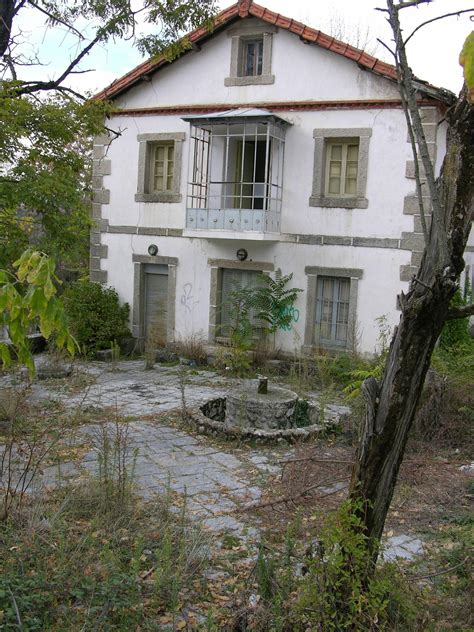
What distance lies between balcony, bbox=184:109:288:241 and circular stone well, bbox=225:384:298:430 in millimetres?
5199

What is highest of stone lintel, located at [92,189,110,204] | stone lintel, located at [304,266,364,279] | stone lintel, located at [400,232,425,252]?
stone lintel, located at [92,189,110,204]

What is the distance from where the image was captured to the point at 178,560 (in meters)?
4.39

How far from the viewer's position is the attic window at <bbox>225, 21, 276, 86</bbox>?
44.6ft

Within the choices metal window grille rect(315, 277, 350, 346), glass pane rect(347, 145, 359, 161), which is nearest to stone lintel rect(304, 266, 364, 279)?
metal window grille rect(315, 277, 350, 346)

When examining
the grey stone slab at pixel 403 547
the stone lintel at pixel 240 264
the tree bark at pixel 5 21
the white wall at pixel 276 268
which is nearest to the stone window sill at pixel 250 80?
the white wall at pixel 276 268

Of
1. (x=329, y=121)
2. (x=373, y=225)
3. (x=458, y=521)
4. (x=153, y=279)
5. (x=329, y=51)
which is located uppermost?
(x=329, y=51)

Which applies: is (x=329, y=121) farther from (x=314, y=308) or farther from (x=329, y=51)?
(x=314, y=308)

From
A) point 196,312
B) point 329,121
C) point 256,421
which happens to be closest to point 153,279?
point 196,312

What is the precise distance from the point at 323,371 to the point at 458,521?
552cm

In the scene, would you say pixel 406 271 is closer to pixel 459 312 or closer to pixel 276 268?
pixel 276 268

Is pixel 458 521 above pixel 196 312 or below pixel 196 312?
below

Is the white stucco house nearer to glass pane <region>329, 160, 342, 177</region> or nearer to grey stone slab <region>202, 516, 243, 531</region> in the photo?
glass pane <region>329, 160, 342, 177</region>

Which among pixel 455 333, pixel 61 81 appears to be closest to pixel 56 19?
pixel 61 81

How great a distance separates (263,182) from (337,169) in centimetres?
152
